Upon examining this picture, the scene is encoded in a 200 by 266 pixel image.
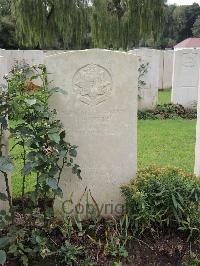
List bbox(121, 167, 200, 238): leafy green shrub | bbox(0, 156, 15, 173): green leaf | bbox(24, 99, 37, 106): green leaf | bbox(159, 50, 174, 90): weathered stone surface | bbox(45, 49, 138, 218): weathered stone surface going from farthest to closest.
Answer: bbox(159, 50, 174, 90): weathered stone surface < bbox(45, 49, 138, 218): weathered stone surface < bbox(121, 167, 200, 238): leafy green shrub < bbox(24, 99, 37, 106): green leaf < bbox(0, 156, 15, 173): green leaf

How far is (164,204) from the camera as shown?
3281 millimetres

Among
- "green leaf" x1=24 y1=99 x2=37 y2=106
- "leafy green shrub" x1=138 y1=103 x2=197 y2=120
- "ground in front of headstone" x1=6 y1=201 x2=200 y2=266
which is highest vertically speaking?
"green leaf" x1=24 y1=99 x2=37 y2=106

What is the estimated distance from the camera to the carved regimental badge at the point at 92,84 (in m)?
3.45

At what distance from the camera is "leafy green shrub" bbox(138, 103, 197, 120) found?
32.3 feet

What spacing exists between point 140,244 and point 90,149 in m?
0.95

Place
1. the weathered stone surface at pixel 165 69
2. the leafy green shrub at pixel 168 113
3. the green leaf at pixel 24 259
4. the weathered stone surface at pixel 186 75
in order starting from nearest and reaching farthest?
the green leaf at pixel 24 259, the leafy green shrub at pixel 168 113, the weathered stone surface at pixel 186 75, the weathered stone surface at pixel 165 69

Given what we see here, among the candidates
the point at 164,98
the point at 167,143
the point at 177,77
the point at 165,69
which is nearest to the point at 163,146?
the point at 167,143

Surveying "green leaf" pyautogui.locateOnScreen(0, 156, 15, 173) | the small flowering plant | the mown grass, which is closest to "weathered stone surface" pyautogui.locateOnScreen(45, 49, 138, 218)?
the small flowering plant

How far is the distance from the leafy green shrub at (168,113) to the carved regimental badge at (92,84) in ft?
20.5

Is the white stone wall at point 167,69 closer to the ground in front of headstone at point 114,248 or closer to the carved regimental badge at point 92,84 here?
the carved regimental badge at point 92,84

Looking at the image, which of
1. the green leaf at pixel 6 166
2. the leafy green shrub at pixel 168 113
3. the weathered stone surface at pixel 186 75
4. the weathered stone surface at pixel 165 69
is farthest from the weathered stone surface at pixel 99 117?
the weathered stone surface at pixel 165 69

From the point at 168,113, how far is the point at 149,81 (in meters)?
0.98

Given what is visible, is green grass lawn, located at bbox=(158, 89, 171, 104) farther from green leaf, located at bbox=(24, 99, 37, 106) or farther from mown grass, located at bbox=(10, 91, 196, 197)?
green leaf, located at bbox=(24, 99, 37, 106)

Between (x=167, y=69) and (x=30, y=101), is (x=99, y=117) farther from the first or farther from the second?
(x=167, y=69)
